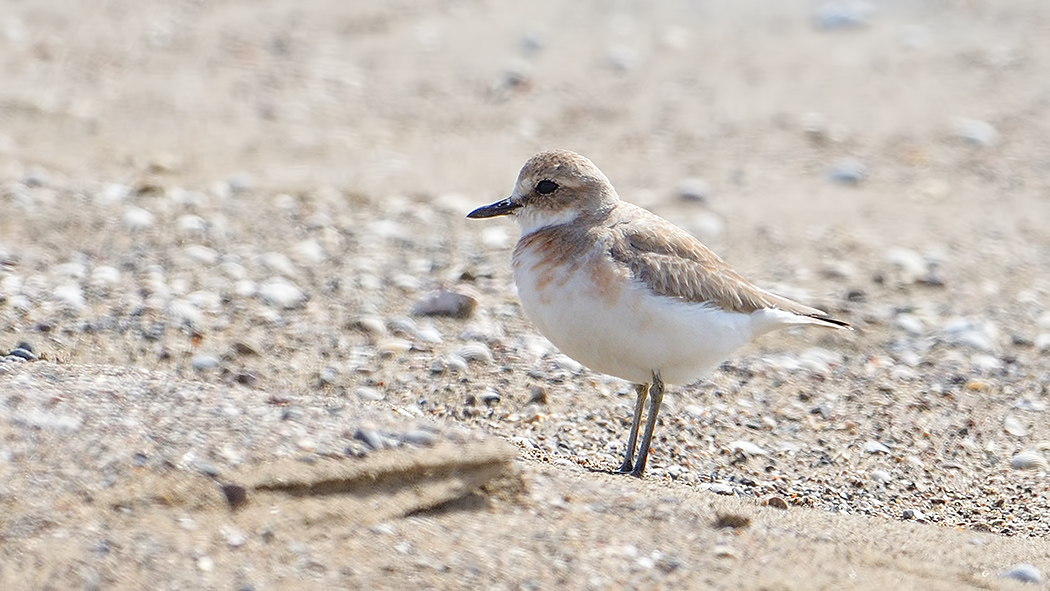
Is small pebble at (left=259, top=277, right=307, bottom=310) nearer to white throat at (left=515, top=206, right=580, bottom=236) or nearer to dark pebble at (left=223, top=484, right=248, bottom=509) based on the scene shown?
white throat at (left=515, top=206, right=580, bottom=236)

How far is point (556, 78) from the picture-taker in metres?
11.1

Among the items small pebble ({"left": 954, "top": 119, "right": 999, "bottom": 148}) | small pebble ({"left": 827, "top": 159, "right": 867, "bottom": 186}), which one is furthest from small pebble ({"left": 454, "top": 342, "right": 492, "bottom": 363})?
small pebble ({"left": 954, "top": 119, "right": 999, "bottom": 148})

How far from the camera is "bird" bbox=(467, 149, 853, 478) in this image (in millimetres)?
4777

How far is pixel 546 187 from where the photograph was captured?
532cm

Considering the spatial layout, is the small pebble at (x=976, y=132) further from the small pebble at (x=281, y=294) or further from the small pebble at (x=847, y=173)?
the small pebble at (x=281, y=294)

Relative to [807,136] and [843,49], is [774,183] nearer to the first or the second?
[807,136]

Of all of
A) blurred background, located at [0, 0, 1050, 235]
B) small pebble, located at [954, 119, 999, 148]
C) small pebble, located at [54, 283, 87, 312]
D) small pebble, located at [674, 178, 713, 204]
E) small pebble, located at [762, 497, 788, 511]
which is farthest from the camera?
small pebble, located at [954, 119, 999, 148]

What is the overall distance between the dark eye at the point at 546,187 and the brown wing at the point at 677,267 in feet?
1.05

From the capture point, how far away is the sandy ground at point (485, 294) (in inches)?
147

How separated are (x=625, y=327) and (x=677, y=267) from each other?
383 mm

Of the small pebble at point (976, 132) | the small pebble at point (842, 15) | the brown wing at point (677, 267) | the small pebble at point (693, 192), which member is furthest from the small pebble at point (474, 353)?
the small pebble at point (842, 15)

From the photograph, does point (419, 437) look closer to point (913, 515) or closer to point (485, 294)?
point (913, 515)

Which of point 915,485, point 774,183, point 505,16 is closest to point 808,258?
point 774,183

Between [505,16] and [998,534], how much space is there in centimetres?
825
